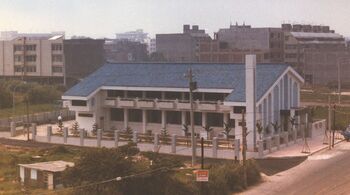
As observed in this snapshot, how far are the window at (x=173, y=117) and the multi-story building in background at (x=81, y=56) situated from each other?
163ft

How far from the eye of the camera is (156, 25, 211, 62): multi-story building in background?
124m

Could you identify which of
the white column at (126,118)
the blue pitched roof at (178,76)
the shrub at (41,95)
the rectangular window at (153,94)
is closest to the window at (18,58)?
the shrub at (41,95)

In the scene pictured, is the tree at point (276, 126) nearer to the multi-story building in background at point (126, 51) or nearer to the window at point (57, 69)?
the window at point (57, 69)

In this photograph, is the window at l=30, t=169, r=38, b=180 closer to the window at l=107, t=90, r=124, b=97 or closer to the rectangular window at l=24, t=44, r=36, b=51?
the window at l=107, t=90, r=124, b=97

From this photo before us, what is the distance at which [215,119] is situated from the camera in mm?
47531

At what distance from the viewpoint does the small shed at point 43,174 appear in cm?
3100

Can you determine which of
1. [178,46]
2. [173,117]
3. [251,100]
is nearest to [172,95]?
[173,117]

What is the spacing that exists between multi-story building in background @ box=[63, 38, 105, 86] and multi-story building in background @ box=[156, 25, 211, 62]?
23.9 metres

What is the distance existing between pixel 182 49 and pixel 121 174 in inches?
3966

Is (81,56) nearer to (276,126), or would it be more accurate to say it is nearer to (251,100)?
(276,126)

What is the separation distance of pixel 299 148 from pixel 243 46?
67.4m

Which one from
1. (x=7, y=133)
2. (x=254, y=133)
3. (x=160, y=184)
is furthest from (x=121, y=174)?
(x=7, y=133)

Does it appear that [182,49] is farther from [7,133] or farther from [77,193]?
[77,193]

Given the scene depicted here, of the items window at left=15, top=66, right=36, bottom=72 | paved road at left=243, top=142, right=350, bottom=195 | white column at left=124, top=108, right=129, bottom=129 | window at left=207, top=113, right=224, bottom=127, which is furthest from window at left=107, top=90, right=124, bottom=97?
window at left=15, top=66, right=36, bottom=72
